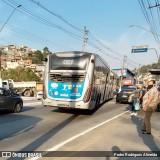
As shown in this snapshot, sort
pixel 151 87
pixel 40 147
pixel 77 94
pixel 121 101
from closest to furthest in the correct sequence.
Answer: pixel 40 147 → pixel 151 87 → pixel 77 94 → pixel 121 101

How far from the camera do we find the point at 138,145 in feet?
28.6

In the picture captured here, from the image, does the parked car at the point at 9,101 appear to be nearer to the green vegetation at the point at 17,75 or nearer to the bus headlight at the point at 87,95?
the bus headlight at the point at 87,95

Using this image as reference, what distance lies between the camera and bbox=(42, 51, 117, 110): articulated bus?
15914 mm

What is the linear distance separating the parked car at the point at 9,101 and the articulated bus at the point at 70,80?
1.80m

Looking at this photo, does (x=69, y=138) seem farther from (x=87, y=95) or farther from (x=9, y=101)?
(x=9, y=101)

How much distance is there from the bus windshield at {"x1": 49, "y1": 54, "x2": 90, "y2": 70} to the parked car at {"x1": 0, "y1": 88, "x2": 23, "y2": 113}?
2.76 m

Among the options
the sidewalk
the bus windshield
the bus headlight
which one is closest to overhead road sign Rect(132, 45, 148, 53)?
the bus windshield

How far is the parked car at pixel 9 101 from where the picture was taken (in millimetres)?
15923

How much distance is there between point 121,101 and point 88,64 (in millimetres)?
13674

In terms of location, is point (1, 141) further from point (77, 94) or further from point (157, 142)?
point (77, 94)

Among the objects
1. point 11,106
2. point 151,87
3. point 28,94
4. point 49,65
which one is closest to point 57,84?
point 49,65

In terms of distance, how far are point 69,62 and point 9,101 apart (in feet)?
12.7

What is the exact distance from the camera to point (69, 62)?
16.4 m

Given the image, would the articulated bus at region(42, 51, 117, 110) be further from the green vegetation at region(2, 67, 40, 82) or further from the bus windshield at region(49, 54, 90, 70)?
the green vegetation at region(2, 67, 40, 82)
